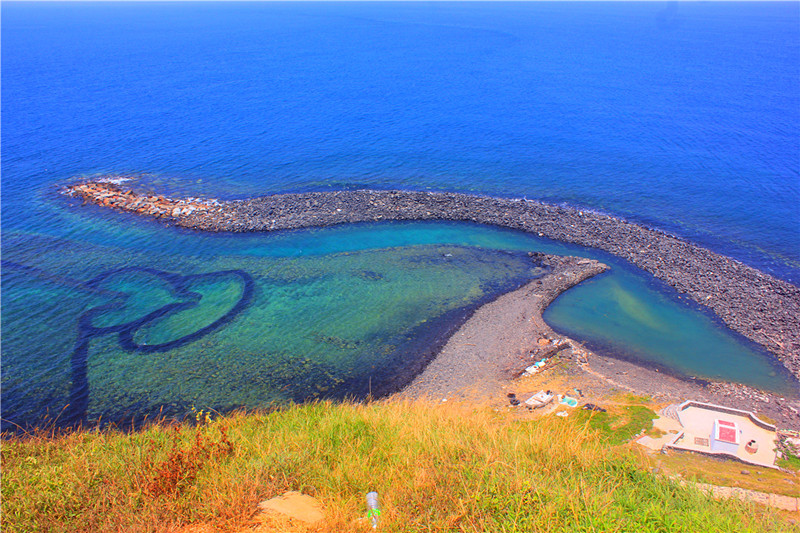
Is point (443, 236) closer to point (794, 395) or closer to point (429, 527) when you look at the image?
point (794, 395)

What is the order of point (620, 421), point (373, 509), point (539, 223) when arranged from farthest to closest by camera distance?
point (539, 223), point (620, 421), point (373, 509)

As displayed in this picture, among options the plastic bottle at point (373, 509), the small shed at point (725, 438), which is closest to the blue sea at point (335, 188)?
the small shed at point (725, 438)

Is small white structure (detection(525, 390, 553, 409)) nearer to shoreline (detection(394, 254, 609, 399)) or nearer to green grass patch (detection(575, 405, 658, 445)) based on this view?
green grass patch (detection(575, 405, 658, 445))

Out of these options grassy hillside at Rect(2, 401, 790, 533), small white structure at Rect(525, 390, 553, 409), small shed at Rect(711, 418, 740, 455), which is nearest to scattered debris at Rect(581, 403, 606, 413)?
small white structure at Rect(525, 390, 553, 409)

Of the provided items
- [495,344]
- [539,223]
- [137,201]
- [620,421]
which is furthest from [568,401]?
[137,201]

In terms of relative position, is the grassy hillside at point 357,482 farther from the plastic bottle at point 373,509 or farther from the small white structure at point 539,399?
the small white structure at point 539,399

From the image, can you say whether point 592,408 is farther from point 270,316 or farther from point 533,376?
point 270,316
